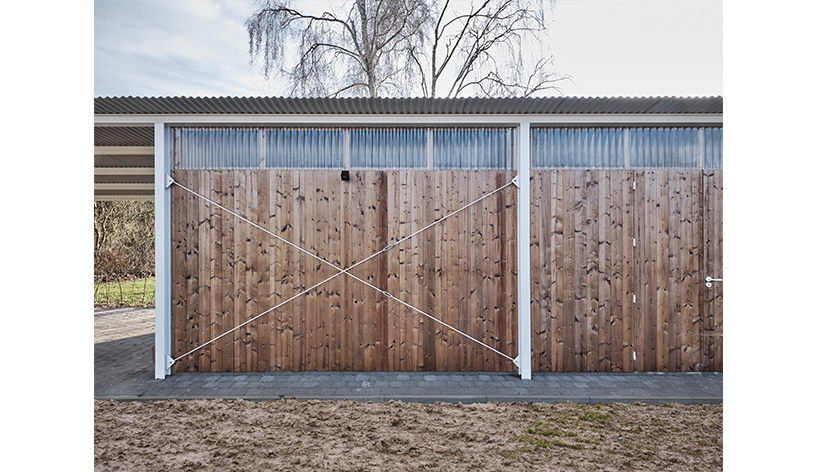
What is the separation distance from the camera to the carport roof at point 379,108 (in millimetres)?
3762

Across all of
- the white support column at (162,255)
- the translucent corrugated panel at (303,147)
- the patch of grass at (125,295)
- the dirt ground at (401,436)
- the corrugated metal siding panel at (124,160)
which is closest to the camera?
the dirt ground at (401,436)

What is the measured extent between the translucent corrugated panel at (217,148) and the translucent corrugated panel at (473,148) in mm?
2287

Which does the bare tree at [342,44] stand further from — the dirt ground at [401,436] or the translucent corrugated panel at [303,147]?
the dirt ground at [401,436]

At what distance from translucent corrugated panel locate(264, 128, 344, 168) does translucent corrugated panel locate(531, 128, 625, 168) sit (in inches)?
95.1

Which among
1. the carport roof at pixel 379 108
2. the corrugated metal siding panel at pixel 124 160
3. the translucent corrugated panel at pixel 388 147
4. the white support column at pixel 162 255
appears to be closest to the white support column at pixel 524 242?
the carport roof at pixel 379 108

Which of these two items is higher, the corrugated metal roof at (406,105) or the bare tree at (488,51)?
the bare tree at (488,51)

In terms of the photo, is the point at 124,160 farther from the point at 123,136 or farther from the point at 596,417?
the point at 596,417

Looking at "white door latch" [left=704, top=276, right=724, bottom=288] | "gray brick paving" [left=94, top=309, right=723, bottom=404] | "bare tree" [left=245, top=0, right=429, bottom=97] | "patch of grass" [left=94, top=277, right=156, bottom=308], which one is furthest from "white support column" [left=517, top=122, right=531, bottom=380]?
"patch of grass" [left=94, top=277, right=156, bottom=308]

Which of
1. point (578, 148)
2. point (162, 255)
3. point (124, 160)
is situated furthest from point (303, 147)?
point (578, 148)

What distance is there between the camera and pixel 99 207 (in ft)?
38.0

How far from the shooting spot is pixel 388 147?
168 inches

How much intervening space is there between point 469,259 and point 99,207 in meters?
13.4

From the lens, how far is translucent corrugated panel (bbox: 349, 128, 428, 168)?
425 centimetres

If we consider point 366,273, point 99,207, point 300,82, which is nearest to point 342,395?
point 366,273
